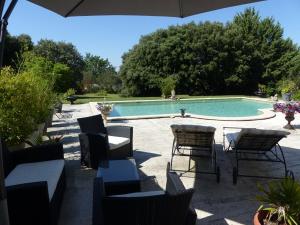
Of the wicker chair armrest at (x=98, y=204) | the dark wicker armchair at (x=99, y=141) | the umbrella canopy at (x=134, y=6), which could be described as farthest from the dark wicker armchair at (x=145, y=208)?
the dark wicker armchair at (x=99, y=141)

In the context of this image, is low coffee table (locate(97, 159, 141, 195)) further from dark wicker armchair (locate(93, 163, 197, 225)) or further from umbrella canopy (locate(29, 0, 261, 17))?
umbrella canopy (locate(29, 0, 261, 17))

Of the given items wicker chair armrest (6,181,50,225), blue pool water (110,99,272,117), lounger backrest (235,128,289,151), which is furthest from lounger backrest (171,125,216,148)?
blue pool water (110,99,272,117)

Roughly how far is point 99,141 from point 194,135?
150 cm

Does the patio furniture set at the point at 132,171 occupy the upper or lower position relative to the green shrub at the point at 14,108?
lower

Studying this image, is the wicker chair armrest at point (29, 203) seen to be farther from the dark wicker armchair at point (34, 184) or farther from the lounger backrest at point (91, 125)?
the lounger backrest at point (91, 125)

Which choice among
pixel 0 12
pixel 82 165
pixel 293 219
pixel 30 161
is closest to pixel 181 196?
pixel 293 219

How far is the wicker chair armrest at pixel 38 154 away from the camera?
3.84 meters

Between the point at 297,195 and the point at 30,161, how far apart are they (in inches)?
123

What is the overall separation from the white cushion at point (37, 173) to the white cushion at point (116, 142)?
1328mm

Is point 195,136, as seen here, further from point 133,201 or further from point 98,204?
point 133,201

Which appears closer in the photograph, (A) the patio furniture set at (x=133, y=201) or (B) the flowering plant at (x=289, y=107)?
(A) the patio furniture set at (x=133, y=201)

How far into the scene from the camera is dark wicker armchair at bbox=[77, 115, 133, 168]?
473cm

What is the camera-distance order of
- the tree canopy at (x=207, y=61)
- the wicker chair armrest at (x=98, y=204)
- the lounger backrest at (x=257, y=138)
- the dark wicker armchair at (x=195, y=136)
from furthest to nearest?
→ the tree canopy at (x=207, y=61), the dark wicker armchair at (x=195, y=136), the lounger backrest at (x=257, y=138), the wicker chair armrest at (x=98, y=204)

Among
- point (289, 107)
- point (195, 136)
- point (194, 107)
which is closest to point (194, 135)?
point (195, 136)
